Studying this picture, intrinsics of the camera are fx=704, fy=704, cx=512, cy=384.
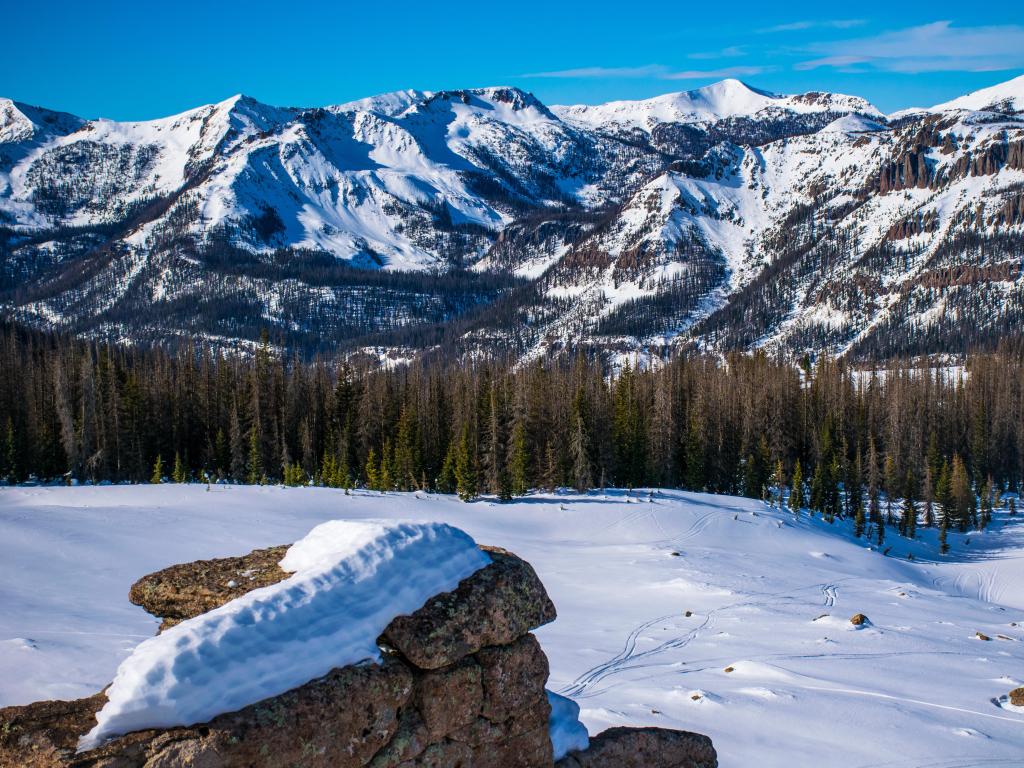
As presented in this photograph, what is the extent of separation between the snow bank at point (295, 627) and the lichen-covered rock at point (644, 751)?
2707 millimetres

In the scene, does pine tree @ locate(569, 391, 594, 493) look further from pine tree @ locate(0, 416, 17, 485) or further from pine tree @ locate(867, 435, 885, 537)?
pine tree @ locate(0, 416, 17, 485)

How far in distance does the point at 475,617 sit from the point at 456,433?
49503 millimetres

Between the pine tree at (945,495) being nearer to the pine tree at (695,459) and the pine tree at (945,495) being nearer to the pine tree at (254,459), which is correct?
the pine tree at (695,459)

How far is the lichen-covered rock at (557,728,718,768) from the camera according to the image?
25.2 feet

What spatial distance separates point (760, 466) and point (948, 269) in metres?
173

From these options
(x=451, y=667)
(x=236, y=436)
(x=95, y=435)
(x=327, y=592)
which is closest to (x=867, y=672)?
(x=451, y=667)

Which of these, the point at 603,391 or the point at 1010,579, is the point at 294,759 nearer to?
the point at 1010,579

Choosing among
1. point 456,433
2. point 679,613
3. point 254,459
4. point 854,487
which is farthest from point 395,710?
point 854,487

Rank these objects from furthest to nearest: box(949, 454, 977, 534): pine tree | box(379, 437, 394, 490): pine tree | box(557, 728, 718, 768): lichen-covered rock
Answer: box(949, 454, 977, 534): pine tree < box(379, 437, 394, 490): pine tree < box(557, 728, 718, 768): lichen-covered rock

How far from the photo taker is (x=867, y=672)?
48.2ft

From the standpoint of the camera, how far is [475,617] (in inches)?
257

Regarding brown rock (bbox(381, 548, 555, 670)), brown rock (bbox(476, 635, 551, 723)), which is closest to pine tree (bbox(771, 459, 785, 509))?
brown rock (bbox(476, 635, 551, 723))

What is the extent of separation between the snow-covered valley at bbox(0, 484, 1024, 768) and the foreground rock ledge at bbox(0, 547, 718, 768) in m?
4.20

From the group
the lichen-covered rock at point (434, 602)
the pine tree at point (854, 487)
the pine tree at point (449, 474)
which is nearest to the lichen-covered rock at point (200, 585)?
the lichen-covered rock at point (434, 602)
